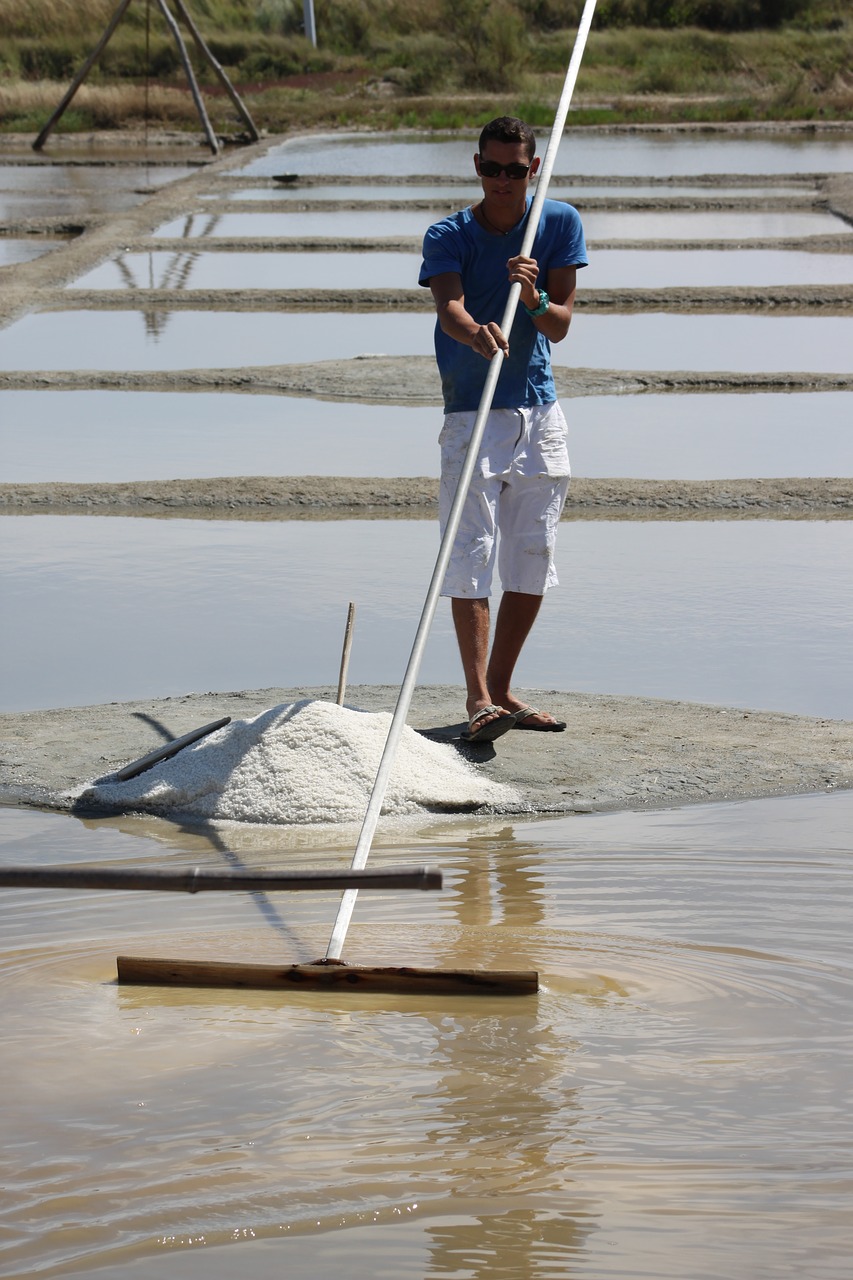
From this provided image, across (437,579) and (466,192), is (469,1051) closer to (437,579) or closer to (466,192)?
(437,579)

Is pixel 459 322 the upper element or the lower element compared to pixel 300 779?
upper

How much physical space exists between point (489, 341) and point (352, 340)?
6909 millimetres

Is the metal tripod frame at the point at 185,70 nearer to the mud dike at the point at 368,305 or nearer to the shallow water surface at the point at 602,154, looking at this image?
the shallow water surface at the point at 602,154

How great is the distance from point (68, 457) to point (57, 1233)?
5.83 metres

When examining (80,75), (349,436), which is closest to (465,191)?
(80,75)

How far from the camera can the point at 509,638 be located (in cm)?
432

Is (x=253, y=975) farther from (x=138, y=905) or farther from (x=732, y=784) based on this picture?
(x=732, y=784)

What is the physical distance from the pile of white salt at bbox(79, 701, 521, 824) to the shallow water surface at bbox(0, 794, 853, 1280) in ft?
→ 0.52

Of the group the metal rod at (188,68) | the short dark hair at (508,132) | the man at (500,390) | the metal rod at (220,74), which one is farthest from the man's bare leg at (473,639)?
the metal rod at (220,74)

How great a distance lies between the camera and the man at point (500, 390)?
409cm

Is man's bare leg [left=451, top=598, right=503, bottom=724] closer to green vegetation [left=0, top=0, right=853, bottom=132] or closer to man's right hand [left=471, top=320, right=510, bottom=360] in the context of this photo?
man's right hand [left=471, top=320, right=510, bottom=360]

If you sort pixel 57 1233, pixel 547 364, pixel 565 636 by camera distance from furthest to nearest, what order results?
pixel 565 636
pixel 547 364
pixel 57 1233

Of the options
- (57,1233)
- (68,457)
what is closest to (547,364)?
(57,1233)

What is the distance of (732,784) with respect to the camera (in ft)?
12.9
